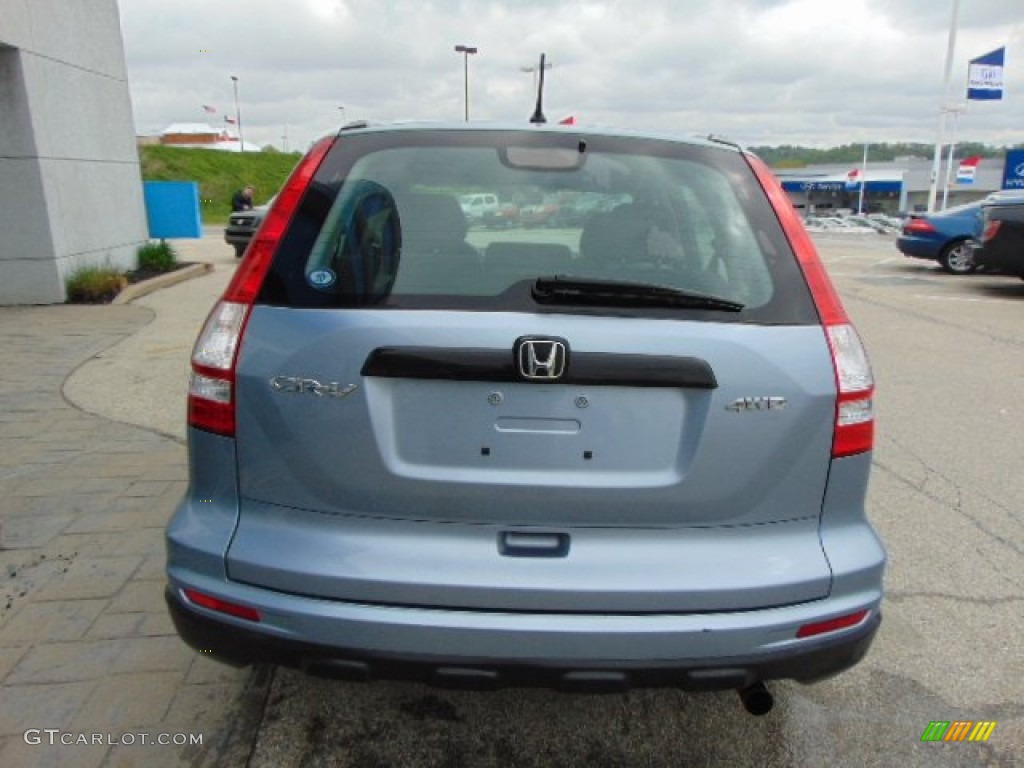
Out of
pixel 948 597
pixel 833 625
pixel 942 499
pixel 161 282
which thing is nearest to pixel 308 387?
pixel 833 625

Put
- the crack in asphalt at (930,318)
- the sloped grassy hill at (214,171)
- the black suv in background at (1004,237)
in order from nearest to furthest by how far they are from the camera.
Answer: the crack in asphalt at (930,318)
the black suv in background at (1004,237)
the sloped grassy hill at (214,171)

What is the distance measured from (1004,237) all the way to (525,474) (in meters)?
13.0

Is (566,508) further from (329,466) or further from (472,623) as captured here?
(329,466)

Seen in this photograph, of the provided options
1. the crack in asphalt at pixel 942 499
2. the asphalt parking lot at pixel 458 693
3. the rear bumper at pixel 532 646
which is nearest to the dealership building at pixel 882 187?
the crack in asphalt at pixel 942 499

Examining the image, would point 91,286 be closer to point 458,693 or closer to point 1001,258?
point 458,693

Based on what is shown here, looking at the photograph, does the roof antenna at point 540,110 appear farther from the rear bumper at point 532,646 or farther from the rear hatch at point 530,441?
the rear bumper at point 532,646

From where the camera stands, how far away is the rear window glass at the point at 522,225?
1968 millimetres

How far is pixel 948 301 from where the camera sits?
38.7 feet

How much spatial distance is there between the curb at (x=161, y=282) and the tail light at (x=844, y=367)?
9985 millimetres

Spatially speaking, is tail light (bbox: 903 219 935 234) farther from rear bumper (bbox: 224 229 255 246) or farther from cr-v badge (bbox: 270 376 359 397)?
cr-v badge (bbox: 270 376 359 397)

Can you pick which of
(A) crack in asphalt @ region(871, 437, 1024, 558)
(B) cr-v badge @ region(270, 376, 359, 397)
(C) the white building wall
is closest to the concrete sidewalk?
(B) cr-v badge @ region(270, 376, 359, 397)

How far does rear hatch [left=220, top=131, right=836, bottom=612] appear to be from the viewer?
72.5 inches

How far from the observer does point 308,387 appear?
187 centimetres

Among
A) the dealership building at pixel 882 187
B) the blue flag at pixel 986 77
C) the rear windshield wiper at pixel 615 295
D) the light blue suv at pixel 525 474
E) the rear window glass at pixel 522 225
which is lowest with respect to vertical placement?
the dealership building at pixel 882 187
